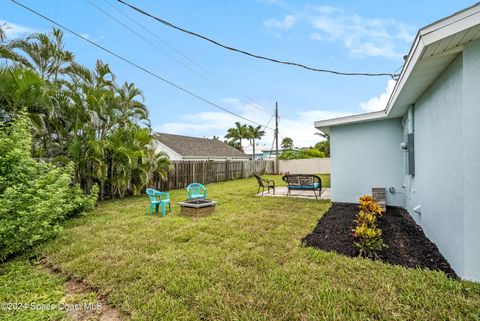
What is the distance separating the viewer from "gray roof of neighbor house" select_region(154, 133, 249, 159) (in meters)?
20.3

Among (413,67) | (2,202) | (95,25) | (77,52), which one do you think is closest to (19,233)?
(2,202)

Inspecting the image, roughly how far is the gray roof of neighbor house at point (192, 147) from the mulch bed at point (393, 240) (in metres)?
16.4

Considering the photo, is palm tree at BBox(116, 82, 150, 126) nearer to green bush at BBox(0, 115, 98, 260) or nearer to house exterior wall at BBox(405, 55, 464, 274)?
green bush at BBox(0, 115, 98, 260)

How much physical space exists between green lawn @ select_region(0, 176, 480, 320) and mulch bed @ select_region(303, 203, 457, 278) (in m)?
0.35

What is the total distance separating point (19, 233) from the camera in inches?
129

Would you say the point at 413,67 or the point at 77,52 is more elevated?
the point at 77,52

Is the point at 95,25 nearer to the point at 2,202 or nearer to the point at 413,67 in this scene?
the point at 2,202

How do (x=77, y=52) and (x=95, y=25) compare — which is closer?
(x=95, y=25)

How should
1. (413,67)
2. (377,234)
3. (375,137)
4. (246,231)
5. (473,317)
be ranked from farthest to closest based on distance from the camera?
(375,137) < (246,231) < (377,234) < (413,67) < (473,317)

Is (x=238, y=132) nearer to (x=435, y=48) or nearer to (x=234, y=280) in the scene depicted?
(x=435, y=48)

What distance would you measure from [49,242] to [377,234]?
19.4ft

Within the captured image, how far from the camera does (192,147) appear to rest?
22.6m

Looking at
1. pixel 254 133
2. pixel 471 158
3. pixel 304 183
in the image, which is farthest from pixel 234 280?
pixel 254 133

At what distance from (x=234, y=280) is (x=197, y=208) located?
3262 mm
